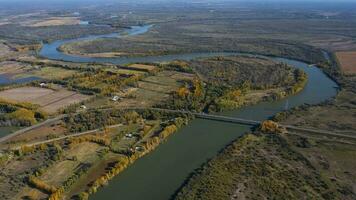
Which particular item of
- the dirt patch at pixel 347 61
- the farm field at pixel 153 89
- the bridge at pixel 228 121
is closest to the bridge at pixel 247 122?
the bridge at pixel 228 121

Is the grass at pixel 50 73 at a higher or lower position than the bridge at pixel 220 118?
lower

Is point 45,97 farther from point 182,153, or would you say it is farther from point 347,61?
point 347,61

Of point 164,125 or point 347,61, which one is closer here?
point 164,125

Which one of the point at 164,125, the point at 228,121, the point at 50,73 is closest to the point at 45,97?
the point at 50,73

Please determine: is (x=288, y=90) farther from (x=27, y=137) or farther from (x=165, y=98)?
(x=27, y=137)

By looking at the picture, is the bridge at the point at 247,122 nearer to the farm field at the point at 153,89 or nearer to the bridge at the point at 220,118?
the bridge at the point at 220,118

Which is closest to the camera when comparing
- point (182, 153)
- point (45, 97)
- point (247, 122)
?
point (182, 153)

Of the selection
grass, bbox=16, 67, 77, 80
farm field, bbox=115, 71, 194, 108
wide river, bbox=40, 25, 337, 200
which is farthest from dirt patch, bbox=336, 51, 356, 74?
grass, bbox=16, 67, 77, 80
